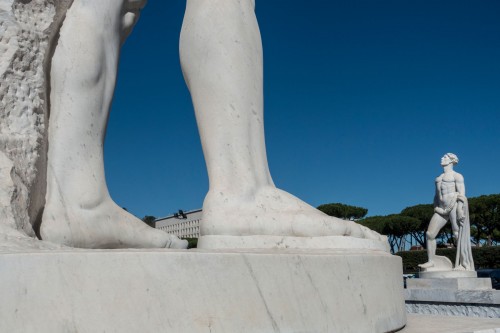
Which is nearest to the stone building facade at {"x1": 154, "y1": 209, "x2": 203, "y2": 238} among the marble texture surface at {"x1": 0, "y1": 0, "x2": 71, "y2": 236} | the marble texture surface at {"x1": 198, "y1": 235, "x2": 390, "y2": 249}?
the marble texture surface at {"x1": 198, "y1": 235, "x2": 390, "y2": 249}

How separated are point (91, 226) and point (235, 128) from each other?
2.56 ft

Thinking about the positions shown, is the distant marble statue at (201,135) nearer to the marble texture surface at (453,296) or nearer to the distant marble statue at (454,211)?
the marble texture surface at (453,296)

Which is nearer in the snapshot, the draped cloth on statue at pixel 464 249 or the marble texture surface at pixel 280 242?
the marble texture surface at pixel 280 242

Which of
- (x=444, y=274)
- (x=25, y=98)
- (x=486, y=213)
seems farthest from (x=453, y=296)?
(x=486, y=213)

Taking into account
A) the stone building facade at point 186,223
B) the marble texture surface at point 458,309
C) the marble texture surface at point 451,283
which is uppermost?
the stone building facade at point 186,223

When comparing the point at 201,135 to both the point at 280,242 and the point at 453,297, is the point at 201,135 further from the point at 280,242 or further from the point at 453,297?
the point at 453,297

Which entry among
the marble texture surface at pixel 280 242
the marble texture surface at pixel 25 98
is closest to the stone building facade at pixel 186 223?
the marble texture surface at pixel 280 242

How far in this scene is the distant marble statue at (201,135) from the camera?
1.96 m

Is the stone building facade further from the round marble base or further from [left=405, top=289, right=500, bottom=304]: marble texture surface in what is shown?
the round marble base

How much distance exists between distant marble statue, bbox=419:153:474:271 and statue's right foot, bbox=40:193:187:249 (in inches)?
464

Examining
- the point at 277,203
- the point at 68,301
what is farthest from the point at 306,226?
the point at 68,301

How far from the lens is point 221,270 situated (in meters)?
1.52

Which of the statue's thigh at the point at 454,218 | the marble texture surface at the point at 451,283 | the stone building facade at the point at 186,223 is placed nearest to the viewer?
the stone building facade at the point at 186,223

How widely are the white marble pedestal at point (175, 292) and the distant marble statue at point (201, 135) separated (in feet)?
1.53
